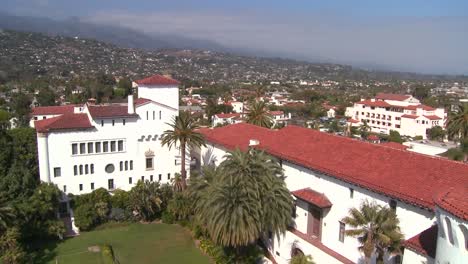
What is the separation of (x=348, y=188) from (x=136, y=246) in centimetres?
1885

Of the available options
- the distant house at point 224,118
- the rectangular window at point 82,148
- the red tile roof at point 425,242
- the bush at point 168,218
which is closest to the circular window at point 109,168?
the rectangular window at point 82,148

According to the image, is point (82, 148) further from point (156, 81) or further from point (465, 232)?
point (465, 232)

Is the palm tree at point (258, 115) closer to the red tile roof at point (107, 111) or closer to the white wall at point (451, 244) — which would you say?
the red tile roof at point (107, 111)

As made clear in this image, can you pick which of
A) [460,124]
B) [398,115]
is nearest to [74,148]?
[460,124]

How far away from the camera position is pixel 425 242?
20359 mm

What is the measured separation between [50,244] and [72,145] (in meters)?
9.55

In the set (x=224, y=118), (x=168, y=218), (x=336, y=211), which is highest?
(x=336, y=211)

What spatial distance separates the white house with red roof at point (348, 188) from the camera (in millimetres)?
21681

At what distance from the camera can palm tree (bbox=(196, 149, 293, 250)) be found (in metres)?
27.1

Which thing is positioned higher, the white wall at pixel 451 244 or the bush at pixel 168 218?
the white wall at pixel 451 244

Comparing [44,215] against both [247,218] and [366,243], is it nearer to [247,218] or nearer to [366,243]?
[247,218]

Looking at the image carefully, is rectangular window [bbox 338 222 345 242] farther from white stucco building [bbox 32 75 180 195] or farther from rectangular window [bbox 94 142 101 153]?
rectangular window [bbox 94 142 101 153]

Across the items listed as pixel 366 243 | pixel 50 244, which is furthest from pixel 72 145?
pixel 366 243

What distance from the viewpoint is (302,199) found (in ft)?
94.4
